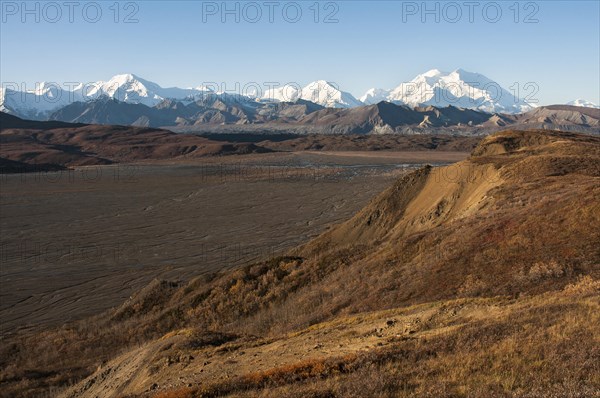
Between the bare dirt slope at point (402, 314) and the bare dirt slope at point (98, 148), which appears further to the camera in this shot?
the bare dirt slope at point (98, 148)

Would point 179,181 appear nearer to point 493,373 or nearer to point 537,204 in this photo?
point 537,204

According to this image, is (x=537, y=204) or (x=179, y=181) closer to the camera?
(x=537, y=204)

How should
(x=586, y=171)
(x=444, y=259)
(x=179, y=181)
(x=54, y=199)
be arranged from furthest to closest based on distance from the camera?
(x=179, y=181) → (x=54, y=199) → (x=586, y=171) → (x=444, y=259)

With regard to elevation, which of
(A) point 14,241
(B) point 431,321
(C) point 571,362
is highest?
(C) point 571,362

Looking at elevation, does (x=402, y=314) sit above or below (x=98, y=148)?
below

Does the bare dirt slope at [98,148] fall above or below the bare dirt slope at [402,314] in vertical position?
above

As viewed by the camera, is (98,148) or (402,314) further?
(98,148)

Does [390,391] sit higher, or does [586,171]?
[586,171]

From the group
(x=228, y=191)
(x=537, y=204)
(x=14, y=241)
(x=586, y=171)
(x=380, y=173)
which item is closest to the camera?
(x=537, y=204)

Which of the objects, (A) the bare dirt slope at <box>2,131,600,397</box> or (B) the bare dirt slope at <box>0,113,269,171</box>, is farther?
(B) the bare dirt slope at <box>0,113,269,171</box>

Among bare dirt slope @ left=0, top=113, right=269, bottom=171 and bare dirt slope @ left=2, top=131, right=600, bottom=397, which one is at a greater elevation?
bare dirt slope @ left=0, top=113, right=269, bottom=171

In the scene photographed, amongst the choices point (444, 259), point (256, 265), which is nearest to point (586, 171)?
point (444, 259)

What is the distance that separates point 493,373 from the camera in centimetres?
916

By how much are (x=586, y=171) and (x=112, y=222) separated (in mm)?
47687
